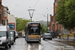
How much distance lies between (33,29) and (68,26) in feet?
61.4

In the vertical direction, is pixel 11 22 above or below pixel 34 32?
above

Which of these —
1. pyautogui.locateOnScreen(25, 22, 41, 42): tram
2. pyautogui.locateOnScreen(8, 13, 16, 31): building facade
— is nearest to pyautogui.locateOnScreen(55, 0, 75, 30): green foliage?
pyautogui.locateOnScreen(25, 22, 41, 42): tram

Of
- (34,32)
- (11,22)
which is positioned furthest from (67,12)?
(11,22)

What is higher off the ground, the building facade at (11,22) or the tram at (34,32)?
the building facade at (11,22)

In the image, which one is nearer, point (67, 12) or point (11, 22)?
point (67, 12)

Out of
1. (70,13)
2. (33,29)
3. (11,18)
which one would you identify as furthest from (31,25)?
(11,18)

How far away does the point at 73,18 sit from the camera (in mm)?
42312

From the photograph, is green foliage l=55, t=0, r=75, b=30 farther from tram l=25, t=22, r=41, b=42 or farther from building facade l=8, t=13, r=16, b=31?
building facade l=8, t=13, r=16, b=31

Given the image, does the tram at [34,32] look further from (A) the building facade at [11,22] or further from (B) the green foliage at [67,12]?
(A) the building facade at [11,22]

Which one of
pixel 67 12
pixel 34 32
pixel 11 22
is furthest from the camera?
pixel 11 22

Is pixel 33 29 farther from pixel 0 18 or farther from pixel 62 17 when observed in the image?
pixel 0 18

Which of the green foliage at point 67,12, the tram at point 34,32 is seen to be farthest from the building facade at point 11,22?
the tram at point 34,32

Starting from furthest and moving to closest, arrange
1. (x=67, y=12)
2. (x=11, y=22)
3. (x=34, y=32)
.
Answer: (x=11, y=22)
(x=67, y=12)
(x=34, y=32)

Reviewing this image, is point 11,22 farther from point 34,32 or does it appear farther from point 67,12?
point 34,32
